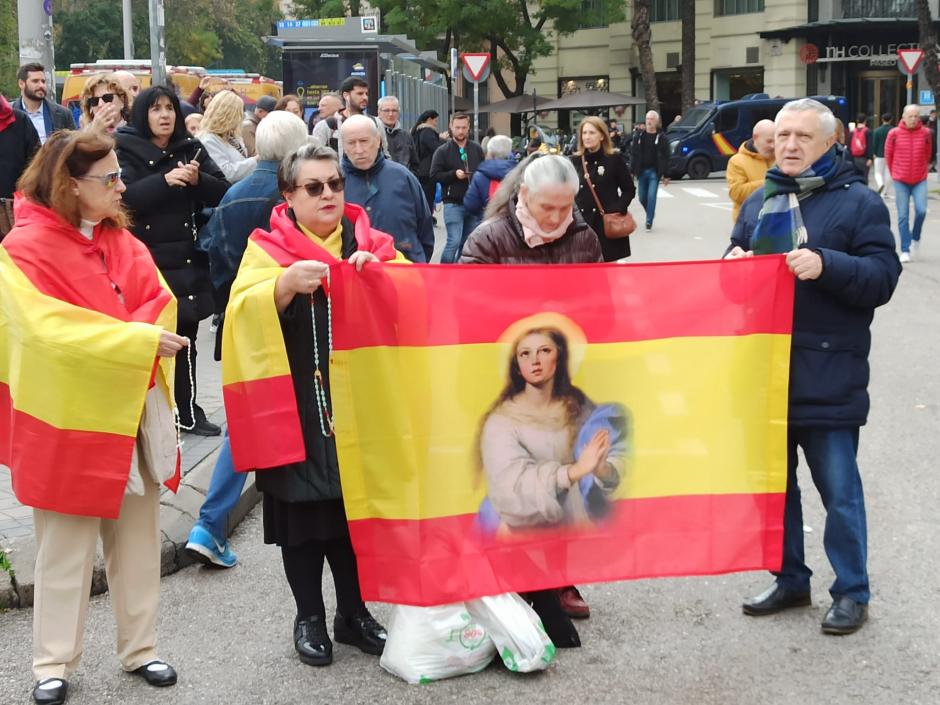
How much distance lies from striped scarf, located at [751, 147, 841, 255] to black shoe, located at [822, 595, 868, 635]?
4.12 feet

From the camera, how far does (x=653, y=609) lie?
4996 mm

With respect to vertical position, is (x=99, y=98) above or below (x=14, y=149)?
above

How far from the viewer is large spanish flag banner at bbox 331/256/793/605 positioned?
4242mm

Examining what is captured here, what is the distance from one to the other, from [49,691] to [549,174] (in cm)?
231

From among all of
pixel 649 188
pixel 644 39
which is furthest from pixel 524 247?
pixel 644 39

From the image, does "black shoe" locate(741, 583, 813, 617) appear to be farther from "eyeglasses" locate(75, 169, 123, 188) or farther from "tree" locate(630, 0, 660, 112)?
"tree" locate(630, 0, 660, 112)

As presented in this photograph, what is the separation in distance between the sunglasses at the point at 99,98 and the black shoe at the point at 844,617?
17.6 ft

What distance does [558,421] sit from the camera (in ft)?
14.3

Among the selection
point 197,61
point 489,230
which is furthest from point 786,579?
point 197,61

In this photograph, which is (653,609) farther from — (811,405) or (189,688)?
(189,688)

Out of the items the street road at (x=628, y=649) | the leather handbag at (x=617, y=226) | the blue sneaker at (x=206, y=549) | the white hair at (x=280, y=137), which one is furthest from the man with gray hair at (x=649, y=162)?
the blue sneaker at (x=206, y=549)

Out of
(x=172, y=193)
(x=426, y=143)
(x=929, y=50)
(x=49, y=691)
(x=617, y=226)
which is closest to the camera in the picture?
(x=49, y=691)

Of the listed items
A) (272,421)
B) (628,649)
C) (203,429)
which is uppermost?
(272,421)

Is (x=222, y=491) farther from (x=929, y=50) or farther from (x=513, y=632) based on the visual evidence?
(x=929, y=50)
